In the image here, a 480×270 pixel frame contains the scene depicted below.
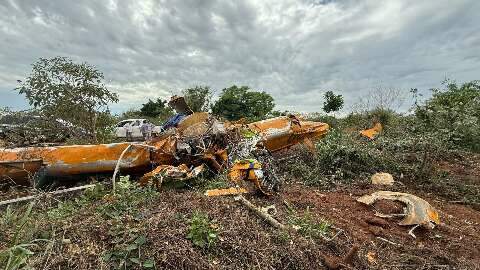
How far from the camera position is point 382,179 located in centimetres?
806

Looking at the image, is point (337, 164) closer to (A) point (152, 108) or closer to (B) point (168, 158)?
(B) point (168, 158)

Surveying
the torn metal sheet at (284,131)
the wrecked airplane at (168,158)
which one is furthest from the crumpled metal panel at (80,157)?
the torn metal sheet at (284,131)

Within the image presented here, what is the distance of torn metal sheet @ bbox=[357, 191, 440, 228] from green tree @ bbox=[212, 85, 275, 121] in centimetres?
2318

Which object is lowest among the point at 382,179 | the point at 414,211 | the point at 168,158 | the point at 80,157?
the point at 414,211

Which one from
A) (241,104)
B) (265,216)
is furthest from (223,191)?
(241,104)

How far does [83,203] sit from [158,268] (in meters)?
1.95

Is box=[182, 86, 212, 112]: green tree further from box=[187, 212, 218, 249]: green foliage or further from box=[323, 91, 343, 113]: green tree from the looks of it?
box=[187, 212, 218, 249]: green foliage

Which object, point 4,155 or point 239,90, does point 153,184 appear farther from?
point 239,90

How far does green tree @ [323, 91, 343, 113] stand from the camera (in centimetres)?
2297

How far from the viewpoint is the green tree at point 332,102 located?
75.4 feet

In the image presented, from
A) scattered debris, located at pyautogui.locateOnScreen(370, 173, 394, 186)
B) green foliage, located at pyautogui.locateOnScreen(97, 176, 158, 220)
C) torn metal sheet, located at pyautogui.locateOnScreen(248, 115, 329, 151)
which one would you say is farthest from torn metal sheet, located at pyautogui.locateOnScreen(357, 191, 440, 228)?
green foliage, located at pyautogui.locateOnScreen(97, 176, 158, 220)

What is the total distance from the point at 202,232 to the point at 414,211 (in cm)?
355

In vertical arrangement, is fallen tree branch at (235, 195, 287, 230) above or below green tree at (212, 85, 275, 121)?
below

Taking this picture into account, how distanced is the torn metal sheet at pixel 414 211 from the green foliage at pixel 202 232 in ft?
10.3
